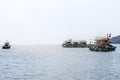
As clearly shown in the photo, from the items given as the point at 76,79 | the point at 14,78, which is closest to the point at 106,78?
the point at 76,79

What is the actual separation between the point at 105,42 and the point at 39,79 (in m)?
140

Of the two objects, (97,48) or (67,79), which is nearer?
(67,79)

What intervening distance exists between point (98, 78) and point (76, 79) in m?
4.90

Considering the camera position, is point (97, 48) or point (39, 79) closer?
point (39, 79)

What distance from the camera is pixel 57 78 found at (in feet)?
193

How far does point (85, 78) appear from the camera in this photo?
59.3 metres

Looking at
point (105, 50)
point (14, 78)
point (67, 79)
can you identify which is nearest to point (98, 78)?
point (67, 79)

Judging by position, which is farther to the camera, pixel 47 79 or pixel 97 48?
pixel 97 48

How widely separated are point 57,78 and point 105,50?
443 feet

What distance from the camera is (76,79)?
57750mm

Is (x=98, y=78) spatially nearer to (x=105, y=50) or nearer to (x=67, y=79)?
(x=67, y=79)

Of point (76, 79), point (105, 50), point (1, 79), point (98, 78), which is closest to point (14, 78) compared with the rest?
point (1, 79)

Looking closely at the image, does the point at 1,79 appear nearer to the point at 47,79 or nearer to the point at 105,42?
the point at 47,79

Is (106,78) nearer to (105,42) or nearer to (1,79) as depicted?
(1,79)
